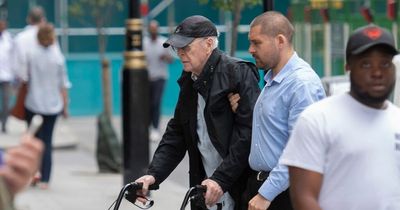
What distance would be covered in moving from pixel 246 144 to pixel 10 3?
2164 centimetres

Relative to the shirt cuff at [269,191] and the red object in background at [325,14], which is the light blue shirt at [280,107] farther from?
the red object in background at [325,14]

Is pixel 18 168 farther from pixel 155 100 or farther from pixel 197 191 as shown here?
pixel 155 100

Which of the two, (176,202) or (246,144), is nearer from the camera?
(246,144)

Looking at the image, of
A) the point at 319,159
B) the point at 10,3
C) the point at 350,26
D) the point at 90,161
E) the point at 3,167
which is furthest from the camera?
the point at 10,3

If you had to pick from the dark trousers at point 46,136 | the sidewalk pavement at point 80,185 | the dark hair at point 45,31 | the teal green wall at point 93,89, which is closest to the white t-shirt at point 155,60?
the sidewalk pavement at point 80,185

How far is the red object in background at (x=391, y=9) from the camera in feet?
40.0

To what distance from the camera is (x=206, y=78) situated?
6410 millimetres

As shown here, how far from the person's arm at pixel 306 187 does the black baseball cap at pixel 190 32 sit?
1.98 m

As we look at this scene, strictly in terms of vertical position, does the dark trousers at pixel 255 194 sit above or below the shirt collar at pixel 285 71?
below

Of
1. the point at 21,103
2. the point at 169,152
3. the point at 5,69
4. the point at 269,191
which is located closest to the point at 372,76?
the point at 269,191

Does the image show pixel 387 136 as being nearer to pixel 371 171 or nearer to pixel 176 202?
pixel 371 171

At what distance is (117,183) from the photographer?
14.1 m

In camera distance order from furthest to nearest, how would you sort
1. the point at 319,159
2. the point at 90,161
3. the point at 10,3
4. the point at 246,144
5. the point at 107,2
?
the point at 10,3 < the point at 107,2 < the point at 90,161 < the point at 246,144 < the point at 319,159

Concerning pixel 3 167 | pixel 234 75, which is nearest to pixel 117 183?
pixel 234 75
